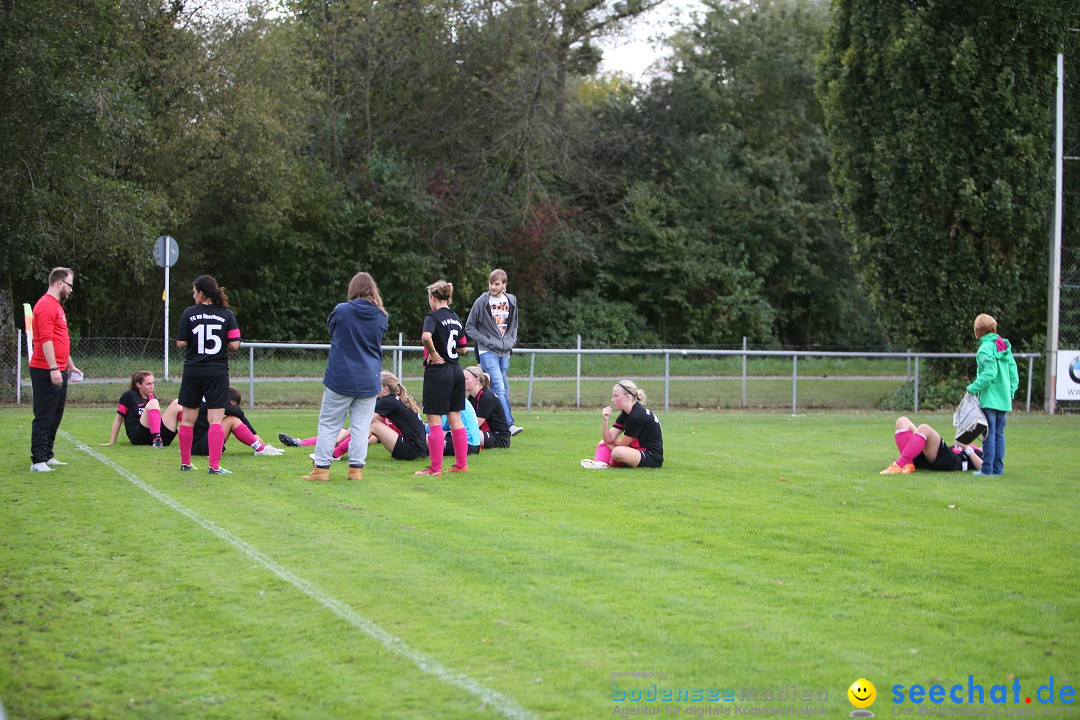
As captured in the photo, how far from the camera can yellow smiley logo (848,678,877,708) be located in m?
4.45

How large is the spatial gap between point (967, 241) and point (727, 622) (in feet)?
63.1

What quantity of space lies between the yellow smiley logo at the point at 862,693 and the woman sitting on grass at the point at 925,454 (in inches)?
283

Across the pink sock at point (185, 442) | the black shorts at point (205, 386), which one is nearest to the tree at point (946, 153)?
the black shorts at point (205, 386)

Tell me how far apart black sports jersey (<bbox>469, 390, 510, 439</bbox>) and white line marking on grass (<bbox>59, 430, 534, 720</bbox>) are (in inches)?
194

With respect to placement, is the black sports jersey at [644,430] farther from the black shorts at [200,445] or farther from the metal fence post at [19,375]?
the metal fence post at [19,375]

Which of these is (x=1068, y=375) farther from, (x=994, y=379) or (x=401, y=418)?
(x=401, y=418)

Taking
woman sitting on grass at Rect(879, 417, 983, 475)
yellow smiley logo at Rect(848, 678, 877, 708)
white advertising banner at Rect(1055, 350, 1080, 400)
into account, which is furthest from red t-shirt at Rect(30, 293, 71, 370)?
white advertising banner at Rect(1055, 350, 1080, 400)

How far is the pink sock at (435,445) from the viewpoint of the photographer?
1077 centimetres

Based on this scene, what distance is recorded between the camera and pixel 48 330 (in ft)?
33.3

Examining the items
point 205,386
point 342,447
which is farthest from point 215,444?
point 342,447

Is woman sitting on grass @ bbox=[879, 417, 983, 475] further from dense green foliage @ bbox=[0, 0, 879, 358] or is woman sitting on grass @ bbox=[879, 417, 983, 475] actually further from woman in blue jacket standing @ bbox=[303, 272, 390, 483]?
dense green foliage @ bbox=[0, 0, 879, 358]

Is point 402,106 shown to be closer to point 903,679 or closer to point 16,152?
point 16,152

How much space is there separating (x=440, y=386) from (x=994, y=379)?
5898mm

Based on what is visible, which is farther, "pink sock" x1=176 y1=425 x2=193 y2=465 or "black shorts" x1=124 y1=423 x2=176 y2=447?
"black shorts" x1=124 y1=423 x2=176 y2=447
